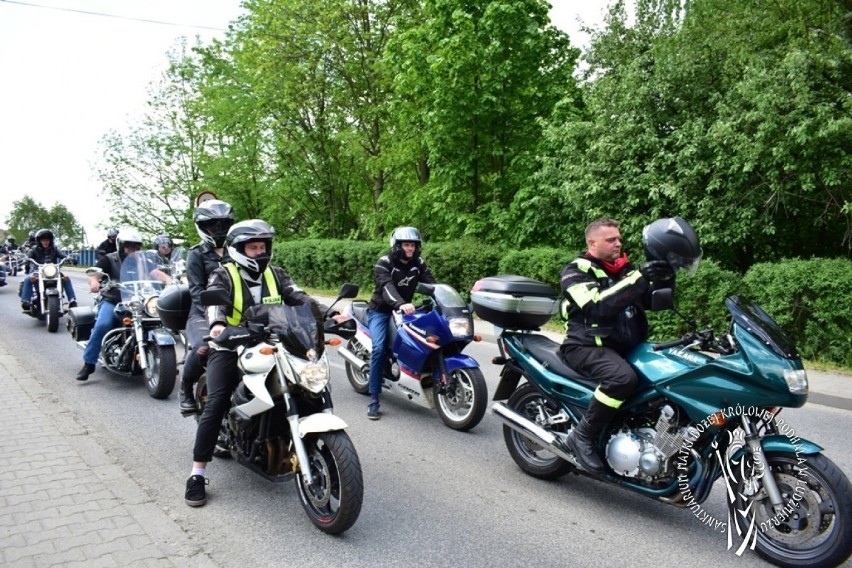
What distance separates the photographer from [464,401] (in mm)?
6102

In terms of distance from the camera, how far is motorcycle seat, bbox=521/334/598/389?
4359mm

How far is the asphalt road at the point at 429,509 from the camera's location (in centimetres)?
369

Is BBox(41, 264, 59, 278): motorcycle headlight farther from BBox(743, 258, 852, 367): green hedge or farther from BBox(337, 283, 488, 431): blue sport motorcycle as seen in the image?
BBox(743, 258, 852, 367): green hedge

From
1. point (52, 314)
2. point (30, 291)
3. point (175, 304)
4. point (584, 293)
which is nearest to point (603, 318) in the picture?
point (584, 293)

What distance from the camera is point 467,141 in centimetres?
1923

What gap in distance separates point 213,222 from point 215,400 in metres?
1.93

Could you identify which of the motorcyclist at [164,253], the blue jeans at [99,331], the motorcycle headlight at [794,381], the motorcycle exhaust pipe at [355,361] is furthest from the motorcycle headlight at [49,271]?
the motorcycle headlight at [794,381]

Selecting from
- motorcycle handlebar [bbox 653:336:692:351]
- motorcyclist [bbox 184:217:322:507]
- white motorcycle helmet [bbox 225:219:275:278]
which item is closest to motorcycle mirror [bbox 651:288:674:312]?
motorcycle handlebar [bbox 653:336:692:351]

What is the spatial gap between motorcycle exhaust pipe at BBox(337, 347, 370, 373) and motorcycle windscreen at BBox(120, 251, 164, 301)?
2463mm

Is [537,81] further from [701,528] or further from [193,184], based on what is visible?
[193,184]

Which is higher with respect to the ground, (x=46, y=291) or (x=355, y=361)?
(x=46, y=291)

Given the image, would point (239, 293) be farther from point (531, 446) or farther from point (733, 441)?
point (733, 441)

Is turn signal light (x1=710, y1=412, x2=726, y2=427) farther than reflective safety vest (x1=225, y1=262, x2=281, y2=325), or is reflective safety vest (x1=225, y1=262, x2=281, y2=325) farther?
reflective safety vest (x1=225, y1=262, x2=281, y2=325)

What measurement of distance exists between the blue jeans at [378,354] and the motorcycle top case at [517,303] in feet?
5.70
